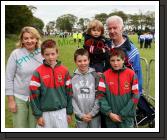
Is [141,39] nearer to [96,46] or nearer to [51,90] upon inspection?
[96,46]

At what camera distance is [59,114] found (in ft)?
13.4

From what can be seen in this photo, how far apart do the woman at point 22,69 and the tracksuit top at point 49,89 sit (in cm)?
11

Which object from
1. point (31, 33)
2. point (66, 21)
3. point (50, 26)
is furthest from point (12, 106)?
point (66, 21)

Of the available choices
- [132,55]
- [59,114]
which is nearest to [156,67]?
[132,55]

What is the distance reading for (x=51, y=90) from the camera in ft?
13.2

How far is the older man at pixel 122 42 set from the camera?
415cm

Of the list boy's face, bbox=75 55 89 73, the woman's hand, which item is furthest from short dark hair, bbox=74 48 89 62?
the woman's hand

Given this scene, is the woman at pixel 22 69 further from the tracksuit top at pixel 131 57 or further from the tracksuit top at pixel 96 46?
the tracksuit top at pixel 131 57

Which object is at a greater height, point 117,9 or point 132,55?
point 117,9

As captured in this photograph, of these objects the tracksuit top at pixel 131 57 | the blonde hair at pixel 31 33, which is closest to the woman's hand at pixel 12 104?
the blonde hair at pixel 31 33

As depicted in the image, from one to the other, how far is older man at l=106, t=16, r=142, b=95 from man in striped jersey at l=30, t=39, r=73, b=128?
23.9 inches

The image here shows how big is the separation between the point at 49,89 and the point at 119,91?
0.71 meters
